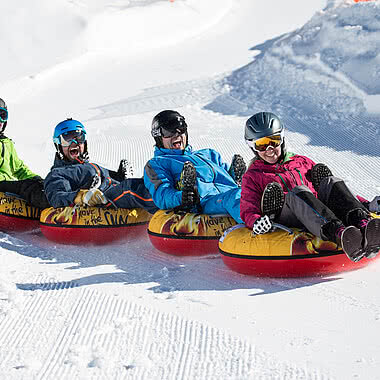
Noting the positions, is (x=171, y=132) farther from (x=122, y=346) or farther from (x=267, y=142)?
(x=122, y=346)

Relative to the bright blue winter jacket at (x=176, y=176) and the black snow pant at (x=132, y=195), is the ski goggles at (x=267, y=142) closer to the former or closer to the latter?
the bright blue winter jacket at (x=176, y=176)

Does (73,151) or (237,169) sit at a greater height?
(73,151)

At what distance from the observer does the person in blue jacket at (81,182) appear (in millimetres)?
5242

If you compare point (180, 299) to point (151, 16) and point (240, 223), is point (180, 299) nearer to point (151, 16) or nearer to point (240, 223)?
point (240, 223)

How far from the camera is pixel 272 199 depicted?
12.8 feet

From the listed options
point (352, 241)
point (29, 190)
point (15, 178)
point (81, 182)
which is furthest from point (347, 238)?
point (15, 178)

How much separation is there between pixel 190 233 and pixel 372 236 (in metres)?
1.53

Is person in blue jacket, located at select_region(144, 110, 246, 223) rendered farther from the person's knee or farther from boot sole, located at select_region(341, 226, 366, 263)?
boot sole, located at select_region(341, 226, 366, 263)

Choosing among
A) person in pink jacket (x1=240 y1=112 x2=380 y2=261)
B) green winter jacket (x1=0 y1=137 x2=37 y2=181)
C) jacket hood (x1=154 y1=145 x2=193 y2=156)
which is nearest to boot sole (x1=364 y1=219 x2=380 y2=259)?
person in pink jacket (x1=240 y1=112 x2=380 y2=261)

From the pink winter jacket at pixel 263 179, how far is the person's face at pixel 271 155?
3 centimetres

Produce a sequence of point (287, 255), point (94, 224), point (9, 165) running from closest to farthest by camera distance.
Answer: point (287, 255) < point (94, 224) < point (9, 165)

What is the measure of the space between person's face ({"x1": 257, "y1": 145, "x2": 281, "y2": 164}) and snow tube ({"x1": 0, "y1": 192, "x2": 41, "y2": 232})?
2630mm

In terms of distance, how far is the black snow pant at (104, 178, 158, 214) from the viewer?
5.22 m

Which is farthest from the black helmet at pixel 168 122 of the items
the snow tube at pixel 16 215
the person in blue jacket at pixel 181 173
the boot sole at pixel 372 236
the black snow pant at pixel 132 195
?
the boot sole at pixel 372 236
